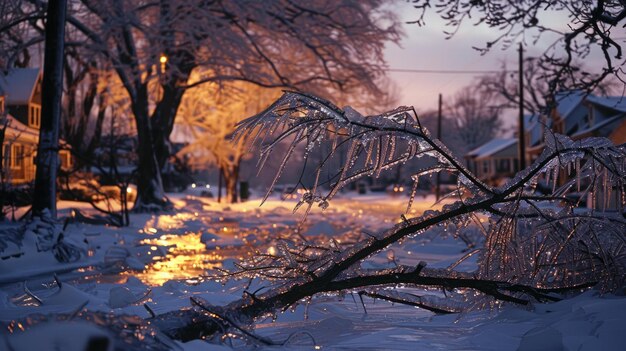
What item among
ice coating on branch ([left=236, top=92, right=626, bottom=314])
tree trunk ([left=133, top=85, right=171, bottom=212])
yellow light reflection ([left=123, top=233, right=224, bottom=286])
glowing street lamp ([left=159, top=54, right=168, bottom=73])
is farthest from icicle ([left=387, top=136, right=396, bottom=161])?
tree trunk ([left=133, top=85, right=171, bottom=212])

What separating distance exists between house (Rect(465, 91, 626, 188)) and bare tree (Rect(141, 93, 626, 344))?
0.81 metres

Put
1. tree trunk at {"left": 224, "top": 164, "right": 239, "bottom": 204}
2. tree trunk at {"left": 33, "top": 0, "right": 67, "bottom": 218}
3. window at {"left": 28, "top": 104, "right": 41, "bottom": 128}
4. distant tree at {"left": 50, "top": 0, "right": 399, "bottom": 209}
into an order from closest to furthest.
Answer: tree trunk at {"left": 33, "top": 0, "right": 67, "bottom": 218}
distant tree at {"left": 50, "top": 0, "right": 399, "bottom": 209}
window at {"left": 28, "top": 104, "right": 41, "bottom": 128}
tree trunk at {"left": 224, "top": 164, "right": 239, "bottom": 204}

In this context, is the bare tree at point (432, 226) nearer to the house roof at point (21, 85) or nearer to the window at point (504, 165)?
the house roof at point (21, 85)

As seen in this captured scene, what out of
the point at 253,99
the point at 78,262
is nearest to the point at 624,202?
the point at 78,262

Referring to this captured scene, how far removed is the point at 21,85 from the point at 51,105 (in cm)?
2613

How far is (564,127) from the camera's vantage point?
44375 millimetres

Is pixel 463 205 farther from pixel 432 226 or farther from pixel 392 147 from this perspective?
pixel 392 147

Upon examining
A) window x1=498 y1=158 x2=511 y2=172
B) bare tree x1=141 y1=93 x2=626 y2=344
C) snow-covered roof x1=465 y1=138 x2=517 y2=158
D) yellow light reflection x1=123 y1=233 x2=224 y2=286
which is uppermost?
snow-covered roof x1=465 y1=138 x2=517 y2=158

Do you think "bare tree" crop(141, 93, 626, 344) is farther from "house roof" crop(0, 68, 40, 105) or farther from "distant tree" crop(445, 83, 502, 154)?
"distant tree" crop(445, 83, 502, 154)

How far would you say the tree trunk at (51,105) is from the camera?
12.6m

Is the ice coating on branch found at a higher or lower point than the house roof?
lower

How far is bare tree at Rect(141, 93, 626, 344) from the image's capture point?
→ 431cm

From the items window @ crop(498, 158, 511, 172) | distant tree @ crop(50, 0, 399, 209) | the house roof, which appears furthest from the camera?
window @ crop(498, 158, 511, 172)

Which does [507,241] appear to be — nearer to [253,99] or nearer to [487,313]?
[487,313]
